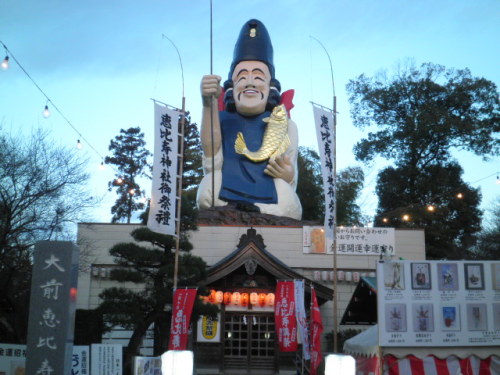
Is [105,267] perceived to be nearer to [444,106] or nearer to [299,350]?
[299,350]

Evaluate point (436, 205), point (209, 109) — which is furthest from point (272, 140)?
point (436, 205)

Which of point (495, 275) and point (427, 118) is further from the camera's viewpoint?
point (427, 118)

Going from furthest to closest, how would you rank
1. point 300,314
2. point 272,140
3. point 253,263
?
point 272,140 < point 253,263 < point 300,314

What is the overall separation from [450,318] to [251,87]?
13.8 metres

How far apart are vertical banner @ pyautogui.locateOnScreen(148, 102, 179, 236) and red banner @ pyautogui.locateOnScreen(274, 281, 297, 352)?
3.34m

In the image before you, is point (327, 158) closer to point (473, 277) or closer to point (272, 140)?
point (473, 277)

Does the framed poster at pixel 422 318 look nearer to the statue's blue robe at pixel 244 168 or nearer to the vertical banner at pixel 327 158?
the vertical banner at pixel 327 158

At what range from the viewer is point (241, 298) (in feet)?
51.5

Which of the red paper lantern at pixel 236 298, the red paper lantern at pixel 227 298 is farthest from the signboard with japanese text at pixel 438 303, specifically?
the red paper lantern at pixel 227 298

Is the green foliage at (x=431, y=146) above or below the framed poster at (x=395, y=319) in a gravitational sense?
above

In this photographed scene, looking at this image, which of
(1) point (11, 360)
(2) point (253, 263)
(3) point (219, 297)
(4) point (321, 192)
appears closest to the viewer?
(1) point (11, 360)

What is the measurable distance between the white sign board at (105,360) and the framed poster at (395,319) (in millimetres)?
4048

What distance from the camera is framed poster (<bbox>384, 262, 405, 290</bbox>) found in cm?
804

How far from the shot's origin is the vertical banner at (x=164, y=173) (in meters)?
10.7
